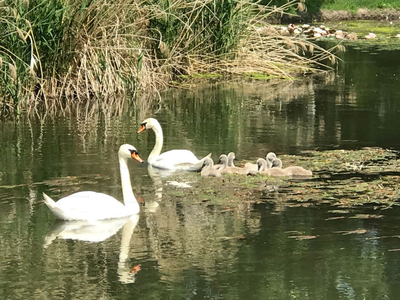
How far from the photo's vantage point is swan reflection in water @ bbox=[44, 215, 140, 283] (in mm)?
8002

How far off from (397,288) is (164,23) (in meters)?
11.5

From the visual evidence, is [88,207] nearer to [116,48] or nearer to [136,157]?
[136,157]

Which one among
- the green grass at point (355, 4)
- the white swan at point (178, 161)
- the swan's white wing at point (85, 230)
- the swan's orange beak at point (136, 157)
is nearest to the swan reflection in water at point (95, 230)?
the swan's white wing at point (85, 230)

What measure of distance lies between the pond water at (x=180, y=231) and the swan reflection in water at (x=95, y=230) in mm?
17

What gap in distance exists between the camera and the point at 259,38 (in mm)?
18984

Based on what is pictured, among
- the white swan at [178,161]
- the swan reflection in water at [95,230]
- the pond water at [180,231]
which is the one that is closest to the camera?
the pond water at [180,231]

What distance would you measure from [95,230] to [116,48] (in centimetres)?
769

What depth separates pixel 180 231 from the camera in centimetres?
820

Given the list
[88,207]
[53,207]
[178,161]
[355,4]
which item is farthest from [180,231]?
[355,4]

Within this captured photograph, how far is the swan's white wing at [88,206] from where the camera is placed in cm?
849

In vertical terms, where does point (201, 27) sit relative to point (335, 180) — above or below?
above

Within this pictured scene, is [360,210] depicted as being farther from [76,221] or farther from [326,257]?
[76,221]

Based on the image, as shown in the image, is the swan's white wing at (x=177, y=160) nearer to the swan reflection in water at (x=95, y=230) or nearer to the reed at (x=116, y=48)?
the swan reflection in water at (x=95, y=230)

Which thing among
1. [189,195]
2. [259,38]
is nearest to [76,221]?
[189,195]
